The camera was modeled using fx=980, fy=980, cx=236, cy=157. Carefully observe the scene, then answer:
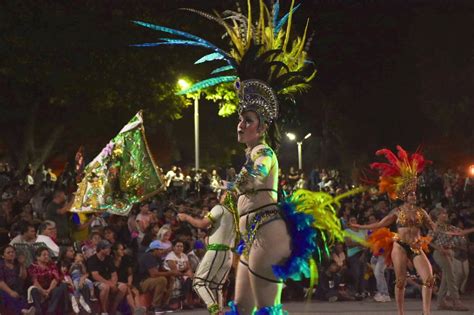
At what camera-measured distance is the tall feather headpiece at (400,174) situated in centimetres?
1292

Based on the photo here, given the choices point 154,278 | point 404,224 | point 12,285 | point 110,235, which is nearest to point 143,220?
point 110,235

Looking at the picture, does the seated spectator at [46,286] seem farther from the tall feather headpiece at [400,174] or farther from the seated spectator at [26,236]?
the tall feather headpiece at [400,174]

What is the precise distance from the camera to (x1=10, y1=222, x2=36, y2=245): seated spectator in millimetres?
14156

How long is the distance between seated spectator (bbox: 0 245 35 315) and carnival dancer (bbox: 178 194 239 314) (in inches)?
108

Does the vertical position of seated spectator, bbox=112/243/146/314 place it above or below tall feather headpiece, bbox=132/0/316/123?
below

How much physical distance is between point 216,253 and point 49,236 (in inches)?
141

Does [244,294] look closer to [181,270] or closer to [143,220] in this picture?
[181,270]

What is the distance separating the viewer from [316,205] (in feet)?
26.5

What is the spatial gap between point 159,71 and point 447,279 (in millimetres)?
13525

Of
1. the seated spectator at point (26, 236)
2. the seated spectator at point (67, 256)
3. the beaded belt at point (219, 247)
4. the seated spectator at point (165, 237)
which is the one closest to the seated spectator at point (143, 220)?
the seated spectator at point (165, 237)

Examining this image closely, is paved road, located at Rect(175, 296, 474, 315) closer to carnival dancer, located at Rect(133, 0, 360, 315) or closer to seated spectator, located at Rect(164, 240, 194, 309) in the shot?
seated spectator, located at Rect(164, 240, 194, 309)

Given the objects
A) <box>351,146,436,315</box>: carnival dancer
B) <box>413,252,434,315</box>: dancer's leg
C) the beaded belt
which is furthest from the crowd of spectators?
<box>413,252,434,315</box>: dancer's leg

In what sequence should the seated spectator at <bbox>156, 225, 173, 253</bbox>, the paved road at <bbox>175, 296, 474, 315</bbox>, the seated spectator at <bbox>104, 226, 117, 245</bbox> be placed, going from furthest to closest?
the seated spectator at <bbox>156, 225, 173, 253</bbox>
the paved road at <bbox>175, 296, 474, 315</bbox>
the seated spectator at <bbox>104, 226, 117, 245</bbox>

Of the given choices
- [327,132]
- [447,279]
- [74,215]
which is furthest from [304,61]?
[327,132]
